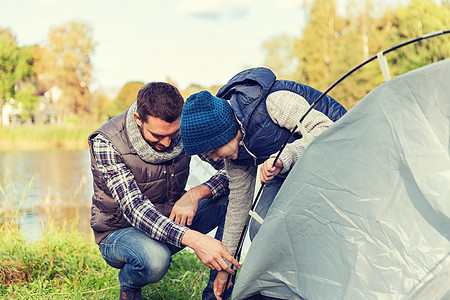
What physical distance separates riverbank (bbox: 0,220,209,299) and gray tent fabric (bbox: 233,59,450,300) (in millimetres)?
1116

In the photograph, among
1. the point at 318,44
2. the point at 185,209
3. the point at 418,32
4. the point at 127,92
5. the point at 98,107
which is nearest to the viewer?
the point at 185,209

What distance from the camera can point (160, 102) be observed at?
7.12ft

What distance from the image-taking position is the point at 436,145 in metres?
1.49

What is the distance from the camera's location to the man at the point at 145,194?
217 centimetres

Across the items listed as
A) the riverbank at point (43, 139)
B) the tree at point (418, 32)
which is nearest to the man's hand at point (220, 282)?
the riverbank at point (43, 139)

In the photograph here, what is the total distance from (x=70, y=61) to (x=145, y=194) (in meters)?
32.0

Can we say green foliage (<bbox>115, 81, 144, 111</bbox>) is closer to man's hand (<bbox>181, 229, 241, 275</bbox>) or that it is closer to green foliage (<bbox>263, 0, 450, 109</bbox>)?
green foliage (<bbox>263, 0, 450, 109</bbox>)

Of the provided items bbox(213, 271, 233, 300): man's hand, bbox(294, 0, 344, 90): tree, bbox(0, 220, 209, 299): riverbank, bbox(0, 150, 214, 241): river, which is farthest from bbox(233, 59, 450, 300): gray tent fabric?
bbox(294, 0, 344, 90): tree

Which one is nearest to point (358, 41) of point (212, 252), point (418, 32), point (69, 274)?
point (418, 32)

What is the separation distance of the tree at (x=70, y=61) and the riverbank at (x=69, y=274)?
30.9 m

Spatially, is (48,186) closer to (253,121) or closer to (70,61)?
(253,121)

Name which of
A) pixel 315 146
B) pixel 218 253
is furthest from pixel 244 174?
pixel 315 146

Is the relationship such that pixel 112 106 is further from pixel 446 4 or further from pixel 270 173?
pixel 270 173

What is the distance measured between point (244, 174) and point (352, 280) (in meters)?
0.71
